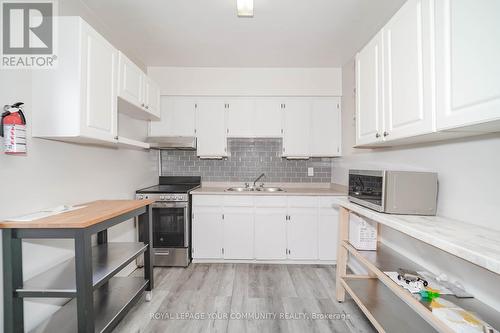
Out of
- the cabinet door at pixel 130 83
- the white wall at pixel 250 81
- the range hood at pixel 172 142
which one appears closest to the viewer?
the cabinet door at pixel 130 83

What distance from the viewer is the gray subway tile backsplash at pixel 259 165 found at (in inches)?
139

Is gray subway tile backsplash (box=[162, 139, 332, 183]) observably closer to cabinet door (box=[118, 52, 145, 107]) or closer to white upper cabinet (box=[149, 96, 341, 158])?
white upper cabinet (box=[149, 96, 341, 158])

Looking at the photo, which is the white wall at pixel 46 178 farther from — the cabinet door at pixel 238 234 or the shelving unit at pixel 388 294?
the shelving unit at pixel 388 294

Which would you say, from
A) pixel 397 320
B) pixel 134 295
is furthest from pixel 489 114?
pixel 134 295

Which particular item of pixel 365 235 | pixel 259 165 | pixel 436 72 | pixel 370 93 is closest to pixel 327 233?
pixel 365 235

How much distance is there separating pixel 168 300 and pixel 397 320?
192 centimetres

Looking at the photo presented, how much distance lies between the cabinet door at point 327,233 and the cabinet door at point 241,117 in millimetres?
1467

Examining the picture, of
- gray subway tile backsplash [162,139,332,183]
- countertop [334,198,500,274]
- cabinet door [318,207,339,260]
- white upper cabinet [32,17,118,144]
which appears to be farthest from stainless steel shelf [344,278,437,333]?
white upper cabinet [32,17,118,144]

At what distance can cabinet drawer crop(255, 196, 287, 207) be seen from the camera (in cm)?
296

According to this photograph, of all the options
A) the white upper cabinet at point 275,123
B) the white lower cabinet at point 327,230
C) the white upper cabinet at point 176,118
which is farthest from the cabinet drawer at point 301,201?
the white upper cabinet at point 176,118

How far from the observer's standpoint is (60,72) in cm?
152

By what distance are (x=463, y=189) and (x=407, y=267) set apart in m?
0.68

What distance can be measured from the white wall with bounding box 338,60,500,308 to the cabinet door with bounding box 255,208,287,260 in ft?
4.29

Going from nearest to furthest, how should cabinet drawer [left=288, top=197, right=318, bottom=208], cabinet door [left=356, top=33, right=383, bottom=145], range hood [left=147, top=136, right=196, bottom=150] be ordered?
cabinet door [left=356, top=33, right=383, bottom=145]
cabinet drawer [left=288, top=197, right=318, bottom=208]
range hood [left=147, top=136, right=196, bottom=150]
